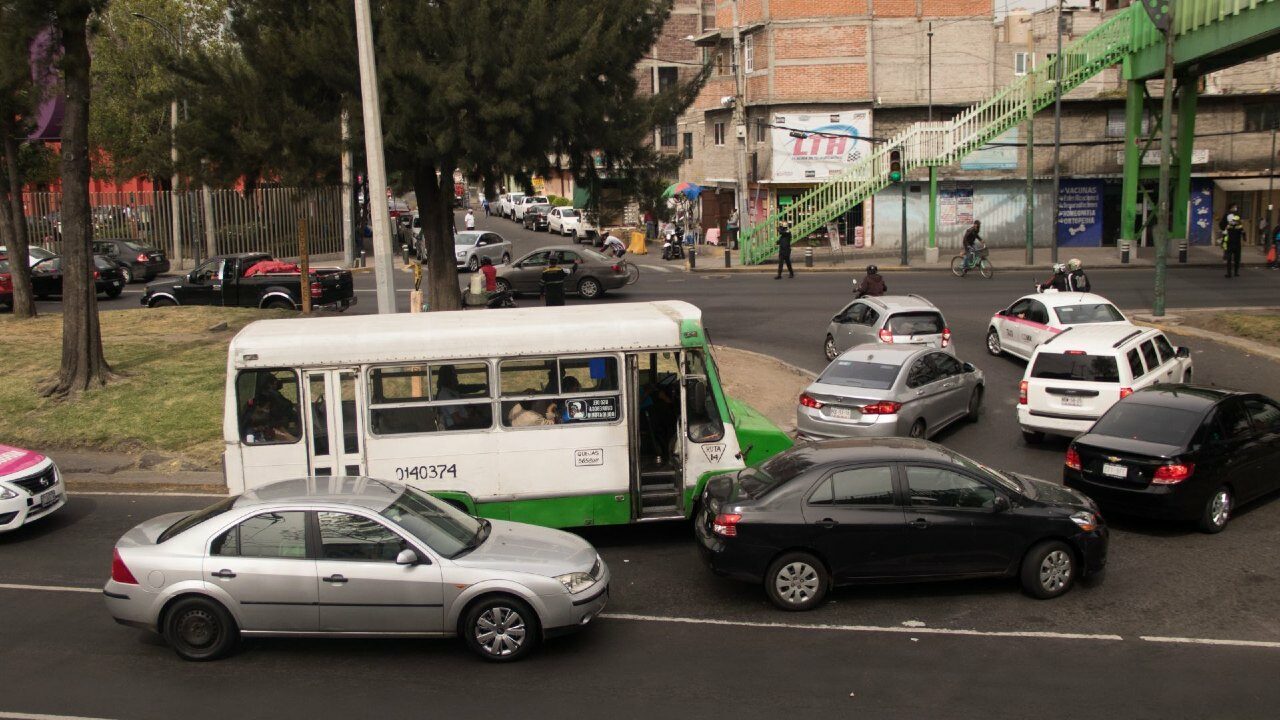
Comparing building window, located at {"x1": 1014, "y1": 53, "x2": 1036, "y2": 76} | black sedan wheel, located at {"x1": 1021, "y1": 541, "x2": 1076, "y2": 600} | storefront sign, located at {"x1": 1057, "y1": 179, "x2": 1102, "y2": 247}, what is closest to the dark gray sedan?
storefront sign, located at {"x1": 1057, "y1": 179, "x2": 1102, "y2": 247}

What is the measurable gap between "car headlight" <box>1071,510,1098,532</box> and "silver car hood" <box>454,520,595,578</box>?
4.39 metres

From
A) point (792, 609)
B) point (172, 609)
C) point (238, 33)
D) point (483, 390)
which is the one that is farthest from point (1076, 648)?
point (238, 33)

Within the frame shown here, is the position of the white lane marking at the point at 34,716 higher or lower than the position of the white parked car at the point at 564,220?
lower

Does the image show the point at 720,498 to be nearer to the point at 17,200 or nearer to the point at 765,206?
the point at 17,200

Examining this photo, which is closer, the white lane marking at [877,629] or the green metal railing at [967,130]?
the white lane marking at [877,629]

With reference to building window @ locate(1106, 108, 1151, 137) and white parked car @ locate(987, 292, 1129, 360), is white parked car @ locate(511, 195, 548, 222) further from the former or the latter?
white parked car @ locate(987, 292, 1129, 360)

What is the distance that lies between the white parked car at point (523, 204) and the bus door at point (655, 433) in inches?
2151

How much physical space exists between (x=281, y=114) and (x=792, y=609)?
1518 cm

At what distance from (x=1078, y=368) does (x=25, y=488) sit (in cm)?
1364

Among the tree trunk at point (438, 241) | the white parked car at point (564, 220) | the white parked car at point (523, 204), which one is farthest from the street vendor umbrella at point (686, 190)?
the tree trunk at point (438, 241)

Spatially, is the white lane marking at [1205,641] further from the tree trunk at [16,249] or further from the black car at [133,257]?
the black car at [133,257]

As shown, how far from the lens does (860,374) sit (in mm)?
15961

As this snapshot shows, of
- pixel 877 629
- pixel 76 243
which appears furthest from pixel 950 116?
pixel 877 629

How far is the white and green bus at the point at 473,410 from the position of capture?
11133mm
